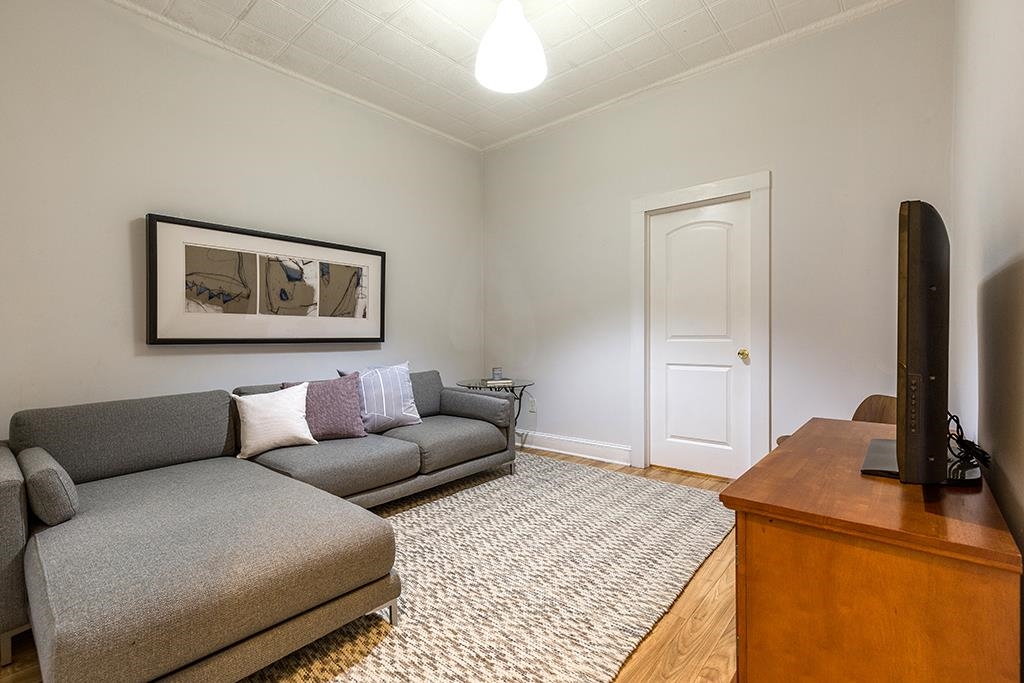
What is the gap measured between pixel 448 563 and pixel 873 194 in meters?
3.08

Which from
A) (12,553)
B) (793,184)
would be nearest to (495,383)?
(793,184)

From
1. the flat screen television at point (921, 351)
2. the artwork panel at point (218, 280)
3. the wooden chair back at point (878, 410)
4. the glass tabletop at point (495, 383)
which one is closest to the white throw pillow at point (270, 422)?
the artwork panel at point (218, 280)

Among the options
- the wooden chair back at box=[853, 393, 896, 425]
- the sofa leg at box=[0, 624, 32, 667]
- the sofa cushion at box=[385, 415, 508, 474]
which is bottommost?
the sofa leg at box=[0, 624, 32, 667]

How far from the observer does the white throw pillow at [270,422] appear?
2.54m

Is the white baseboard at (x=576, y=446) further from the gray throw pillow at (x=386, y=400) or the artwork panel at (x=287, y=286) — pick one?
the artwork panel at (x=287, y=286)

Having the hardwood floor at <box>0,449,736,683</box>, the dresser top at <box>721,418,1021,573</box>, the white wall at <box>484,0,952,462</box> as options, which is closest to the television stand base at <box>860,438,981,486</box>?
the dresser top at <box>721,418,1021,573</box>

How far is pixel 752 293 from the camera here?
312 centimetres

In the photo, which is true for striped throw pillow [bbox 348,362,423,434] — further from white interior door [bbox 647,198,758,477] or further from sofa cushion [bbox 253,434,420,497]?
white interior door [bbox 647,198,758,477]

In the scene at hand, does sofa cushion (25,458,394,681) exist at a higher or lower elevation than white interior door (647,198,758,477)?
lower

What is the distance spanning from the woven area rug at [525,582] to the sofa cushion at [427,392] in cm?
69

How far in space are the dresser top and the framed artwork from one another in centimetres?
298

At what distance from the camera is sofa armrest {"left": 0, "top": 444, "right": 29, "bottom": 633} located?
56.1 inches

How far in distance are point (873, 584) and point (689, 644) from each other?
Answer: 96 centimetres

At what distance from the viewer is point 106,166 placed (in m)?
2.51
